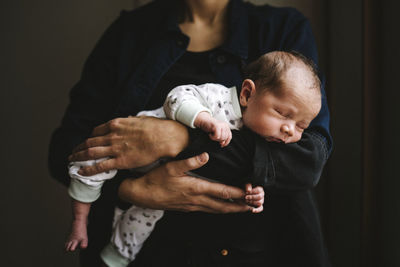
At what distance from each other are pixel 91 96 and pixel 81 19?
758 mm

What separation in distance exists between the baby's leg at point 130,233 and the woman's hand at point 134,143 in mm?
151

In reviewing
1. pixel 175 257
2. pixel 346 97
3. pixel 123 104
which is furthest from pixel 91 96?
pixel 346 97

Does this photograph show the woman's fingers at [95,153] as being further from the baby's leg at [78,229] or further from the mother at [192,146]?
the baby's leg at [78,229]

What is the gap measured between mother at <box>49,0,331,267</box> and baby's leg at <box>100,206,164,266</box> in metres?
0.04

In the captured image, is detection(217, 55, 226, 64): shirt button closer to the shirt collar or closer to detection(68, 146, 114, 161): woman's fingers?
the shirt collar

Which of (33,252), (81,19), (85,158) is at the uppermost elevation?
(81,19)

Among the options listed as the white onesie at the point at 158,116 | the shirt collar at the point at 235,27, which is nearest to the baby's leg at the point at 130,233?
the white onesie at the point at 158,116

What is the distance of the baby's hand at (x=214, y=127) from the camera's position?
657 millimetres

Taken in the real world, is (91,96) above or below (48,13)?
below

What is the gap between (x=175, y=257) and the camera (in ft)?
2.84

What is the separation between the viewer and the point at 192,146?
0.74 metres

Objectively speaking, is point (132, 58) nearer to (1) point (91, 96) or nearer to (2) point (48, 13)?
(1) point (91, 96)

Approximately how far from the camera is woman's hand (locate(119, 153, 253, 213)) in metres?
0.77

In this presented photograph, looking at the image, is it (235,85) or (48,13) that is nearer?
(235,85)
